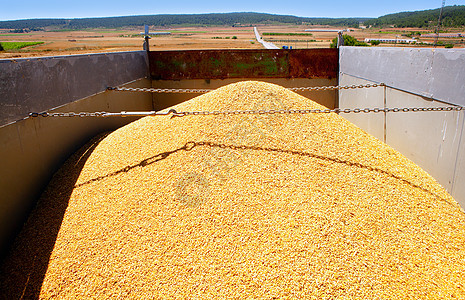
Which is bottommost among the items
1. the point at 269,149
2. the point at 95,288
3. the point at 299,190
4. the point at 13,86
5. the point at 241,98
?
the point at 95,288

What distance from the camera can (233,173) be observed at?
8.96ft

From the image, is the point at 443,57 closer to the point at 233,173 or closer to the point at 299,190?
the point at 299,190

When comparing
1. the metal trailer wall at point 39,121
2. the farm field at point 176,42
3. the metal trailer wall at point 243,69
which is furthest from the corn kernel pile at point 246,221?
the farm field at point 176,42

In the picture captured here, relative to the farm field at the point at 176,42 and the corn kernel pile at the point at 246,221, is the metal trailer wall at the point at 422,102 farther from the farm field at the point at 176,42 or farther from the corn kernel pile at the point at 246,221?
the farm field at the point at 176,42

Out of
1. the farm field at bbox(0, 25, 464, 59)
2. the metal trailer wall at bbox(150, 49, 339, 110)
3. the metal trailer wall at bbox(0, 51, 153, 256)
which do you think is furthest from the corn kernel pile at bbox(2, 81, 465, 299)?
the farm field at bbox(0, 25, 464, 59)

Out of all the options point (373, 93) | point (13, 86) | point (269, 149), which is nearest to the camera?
point (13, 86)

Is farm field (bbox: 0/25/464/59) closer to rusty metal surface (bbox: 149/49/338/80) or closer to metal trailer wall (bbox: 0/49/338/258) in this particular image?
rusty metal surface (bbox: 149/49/338/80)

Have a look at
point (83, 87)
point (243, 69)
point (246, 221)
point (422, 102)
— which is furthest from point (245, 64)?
point (246, 221)

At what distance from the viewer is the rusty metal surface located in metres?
6.04

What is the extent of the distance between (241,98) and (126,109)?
7.16ft

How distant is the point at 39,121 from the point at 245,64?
388cm

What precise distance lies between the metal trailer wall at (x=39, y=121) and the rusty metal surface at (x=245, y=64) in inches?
66.6

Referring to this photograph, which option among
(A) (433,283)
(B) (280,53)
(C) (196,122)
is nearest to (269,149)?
(C) (196,122)

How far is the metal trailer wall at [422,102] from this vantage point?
2781 millimetres
